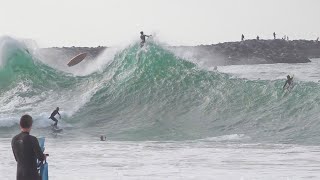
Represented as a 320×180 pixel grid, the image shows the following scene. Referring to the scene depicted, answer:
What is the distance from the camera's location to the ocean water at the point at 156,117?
9922 millimetres

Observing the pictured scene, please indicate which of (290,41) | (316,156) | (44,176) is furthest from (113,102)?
(290,41)

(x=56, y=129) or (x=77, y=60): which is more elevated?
(x=77, y=60)

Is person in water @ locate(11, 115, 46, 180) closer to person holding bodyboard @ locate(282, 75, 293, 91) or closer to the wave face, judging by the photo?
the wave face

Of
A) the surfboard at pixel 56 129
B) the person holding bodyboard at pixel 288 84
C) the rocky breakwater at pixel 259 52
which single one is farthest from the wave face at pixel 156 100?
the rocky breakwater at pixel 259 52

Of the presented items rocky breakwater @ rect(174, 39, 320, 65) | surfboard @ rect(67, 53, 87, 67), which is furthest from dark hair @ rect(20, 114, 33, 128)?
rocky breakwater @ rect(174, 39, 320, 65)

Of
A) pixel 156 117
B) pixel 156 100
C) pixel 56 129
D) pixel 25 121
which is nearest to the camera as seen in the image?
pixel 25 121

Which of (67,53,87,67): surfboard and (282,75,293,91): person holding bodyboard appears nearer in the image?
(282,75,293,91): person holding bodyboard

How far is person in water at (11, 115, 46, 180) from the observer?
5.38 metres

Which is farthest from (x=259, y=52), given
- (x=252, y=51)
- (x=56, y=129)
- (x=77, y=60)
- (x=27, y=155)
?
(x=27, y=155)

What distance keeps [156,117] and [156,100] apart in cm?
226

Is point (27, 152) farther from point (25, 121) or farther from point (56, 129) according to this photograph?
point (56, 129)

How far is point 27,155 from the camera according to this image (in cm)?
542

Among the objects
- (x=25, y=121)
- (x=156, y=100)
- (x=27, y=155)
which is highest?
(x=25, y=121)

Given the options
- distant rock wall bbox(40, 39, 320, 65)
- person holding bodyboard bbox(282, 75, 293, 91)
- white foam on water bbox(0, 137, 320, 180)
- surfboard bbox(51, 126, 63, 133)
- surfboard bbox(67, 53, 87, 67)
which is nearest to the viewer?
white foam on water bbox(0, 137, 320, 180)
